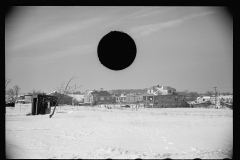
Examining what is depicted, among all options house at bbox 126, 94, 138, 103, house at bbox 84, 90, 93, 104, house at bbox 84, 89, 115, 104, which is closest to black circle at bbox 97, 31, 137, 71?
Result: house at bbox 84, 89, 115, 104

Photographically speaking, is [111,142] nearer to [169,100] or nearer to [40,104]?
[40,104]

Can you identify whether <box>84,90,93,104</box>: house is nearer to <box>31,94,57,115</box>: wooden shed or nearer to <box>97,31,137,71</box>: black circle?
<box>31,94,57,115</box>: wooden shed

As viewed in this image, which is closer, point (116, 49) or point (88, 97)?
point (116, 49)

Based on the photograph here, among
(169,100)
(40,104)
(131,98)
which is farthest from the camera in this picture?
(131,98)

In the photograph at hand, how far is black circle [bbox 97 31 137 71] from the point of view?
8.64 feet

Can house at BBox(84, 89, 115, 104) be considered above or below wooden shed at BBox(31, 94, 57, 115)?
below

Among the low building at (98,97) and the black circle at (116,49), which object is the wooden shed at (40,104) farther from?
the low building at (98,97)

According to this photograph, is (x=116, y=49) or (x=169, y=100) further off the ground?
(x=116, y=49)

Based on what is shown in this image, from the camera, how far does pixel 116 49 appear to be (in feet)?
8.68

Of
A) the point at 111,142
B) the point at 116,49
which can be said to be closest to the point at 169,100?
the point at 111,142
